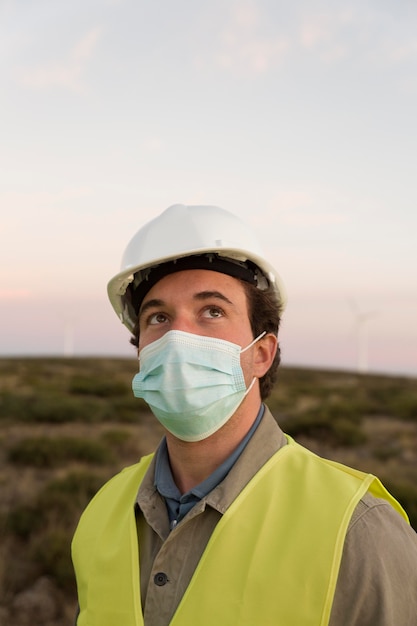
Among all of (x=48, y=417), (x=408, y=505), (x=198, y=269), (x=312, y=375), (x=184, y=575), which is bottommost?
(x=312, y=375)

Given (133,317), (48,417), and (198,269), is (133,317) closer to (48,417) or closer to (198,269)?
(198,269)

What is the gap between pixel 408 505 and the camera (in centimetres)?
829

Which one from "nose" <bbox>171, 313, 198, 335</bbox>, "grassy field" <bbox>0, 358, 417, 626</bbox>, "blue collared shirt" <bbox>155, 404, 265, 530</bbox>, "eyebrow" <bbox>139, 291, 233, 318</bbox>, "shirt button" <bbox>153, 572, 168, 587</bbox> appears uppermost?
"eyebrow" <bbox>139, 291, 233, 318</bbox>

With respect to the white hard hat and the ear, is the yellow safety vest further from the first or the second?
the white hard hat

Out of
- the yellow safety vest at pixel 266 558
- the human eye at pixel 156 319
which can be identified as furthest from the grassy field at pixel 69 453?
the human eye at pixel 156 319

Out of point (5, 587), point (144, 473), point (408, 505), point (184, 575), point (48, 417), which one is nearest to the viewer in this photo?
point (184, 575)

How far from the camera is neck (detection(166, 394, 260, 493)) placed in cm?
244

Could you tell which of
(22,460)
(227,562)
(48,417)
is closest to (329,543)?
(227,562)

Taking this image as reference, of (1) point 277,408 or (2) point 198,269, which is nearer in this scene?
(2) point 198,269

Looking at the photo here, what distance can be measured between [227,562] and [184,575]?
19cm

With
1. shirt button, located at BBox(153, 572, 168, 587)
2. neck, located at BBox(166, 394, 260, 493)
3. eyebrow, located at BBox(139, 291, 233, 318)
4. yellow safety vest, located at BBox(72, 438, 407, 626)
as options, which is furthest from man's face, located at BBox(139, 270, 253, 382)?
shirt button, located at BBox(153, 572, 168, 587)

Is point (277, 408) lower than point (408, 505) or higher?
lower

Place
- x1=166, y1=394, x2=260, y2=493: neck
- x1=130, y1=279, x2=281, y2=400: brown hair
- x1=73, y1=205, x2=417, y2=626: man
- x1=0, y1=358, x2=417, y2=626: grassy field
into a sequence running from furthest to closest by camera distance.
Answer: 1. x1=0, y1=358, x2=417, y2=626: grassy field
2. x1=130, y1=279, x2=281, y2=400: brown hair
3. x1=166, y1=394, x2=260, y2=493: neck
4. x1=73, y1=205, x2=417, y2=626: man

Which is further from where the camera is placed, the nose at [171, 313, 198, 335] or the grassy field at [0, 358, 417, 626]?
the grassy field at [0, 358, 417, 626]
